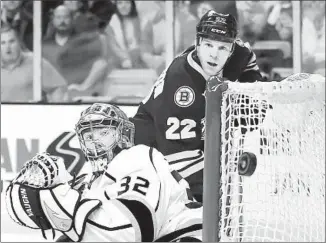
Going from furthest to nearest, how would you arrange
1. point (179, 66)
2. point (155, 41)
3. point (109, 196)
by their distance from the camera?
point (155, 41)
point (179, 66)
point (109, 196)

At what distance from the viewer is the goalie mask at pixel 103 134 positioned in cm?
188

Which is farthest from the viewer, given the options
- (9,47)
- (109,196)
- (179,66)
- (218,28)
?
(9,47)

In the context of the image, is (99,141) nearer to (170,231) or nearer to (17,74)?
(170,231)

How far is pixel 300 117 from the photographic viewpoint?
5.29 ft

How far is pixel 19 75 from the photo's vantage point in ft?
12.3

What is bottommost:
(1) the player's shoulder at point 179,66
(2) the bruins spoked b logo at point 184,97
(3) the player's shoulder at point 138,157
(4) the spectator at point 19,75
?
(3) the player's shoulder at point 138,157

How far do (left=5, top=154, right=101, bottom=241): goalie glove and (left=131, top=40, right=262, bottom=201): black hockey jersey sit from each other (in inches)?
16.7

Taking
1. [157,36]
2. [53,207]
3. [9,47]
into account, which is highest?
[157,36]

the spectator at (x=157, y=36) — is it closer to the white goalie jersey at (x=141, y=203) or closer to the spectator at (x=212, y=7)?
the spectator at (x=212, y=7)

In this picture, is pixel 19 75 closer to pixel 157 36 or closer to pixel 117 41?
pixel 117 41

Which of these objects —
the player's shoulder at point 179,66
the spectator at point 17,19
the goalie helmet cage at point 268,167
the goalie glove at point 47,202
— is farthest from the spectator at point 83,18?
the goalie helmet cage at point 268,167

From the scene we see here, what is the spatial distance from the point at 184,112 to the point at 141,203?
532mm

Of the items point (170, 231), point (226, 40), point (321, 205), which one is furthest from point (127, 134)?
point (321, 205)

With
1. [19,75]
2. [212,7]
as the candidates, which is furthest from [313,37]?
[19,75]
